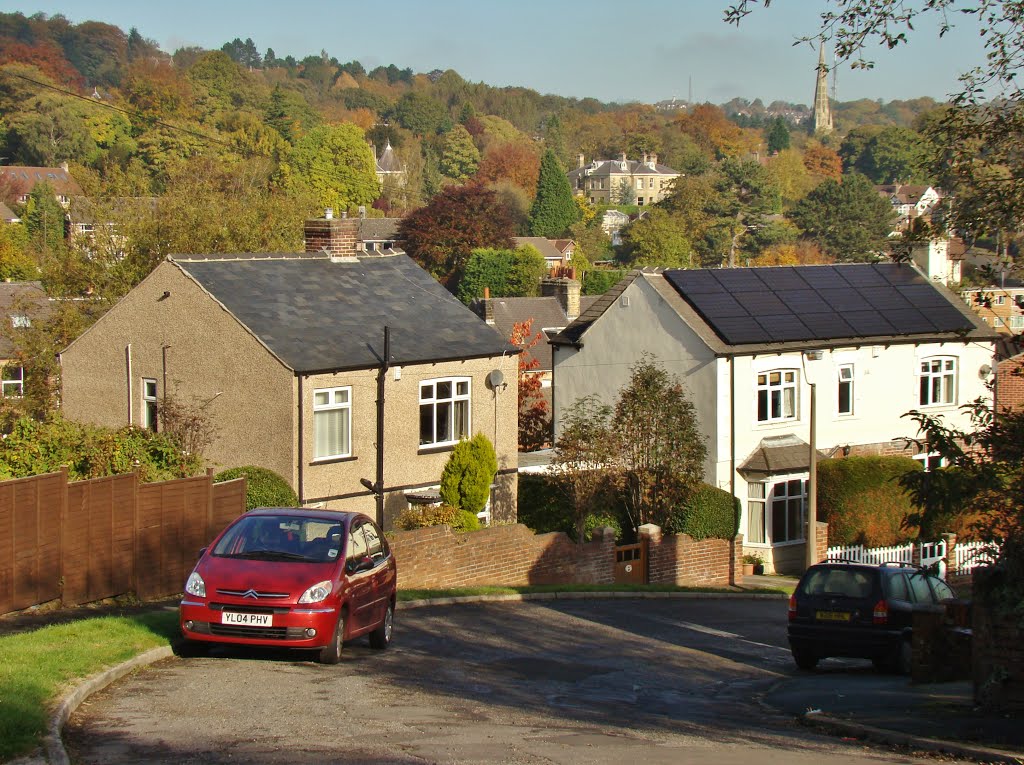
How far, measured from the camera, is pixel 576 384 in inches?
1564

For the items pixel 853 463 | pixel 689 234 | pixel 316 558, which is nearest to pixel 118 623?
pixel 316 558

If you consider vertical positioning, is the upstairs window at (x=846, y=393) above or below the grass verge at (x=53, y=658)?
above

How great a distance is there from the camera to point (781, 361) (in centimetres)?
3641

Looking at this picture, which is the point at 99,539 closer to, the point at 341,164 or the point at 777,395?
the point at 777,395

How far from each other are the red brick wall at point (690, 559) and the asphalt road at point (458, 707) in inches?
413

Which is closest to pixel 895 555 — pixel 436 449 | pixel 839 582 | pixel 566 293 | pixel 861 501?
pixel 861 501

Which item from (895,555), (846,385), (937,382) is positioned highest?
(937,382)

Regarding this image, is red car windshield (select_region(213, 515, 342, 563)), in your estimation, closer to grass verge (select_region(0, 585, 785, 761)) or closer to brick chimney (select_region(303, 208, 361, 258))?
grass verge (select_region(0, 585, 785, 761))

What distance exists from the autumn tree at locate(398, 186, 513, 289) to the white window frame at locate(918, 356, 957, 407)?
2924 inches

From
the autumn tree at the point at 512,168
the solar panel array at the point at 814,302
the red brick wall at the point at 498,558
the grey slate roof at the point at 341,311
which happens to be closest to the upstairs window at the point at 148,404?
the grey slate roof at the point at 341,311

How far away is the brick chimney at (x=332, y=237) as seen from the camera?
3453 cm

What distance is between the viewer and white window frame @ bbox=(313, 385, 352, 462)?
2905 cm

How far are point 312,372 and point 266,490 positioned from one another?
2993 millimetres

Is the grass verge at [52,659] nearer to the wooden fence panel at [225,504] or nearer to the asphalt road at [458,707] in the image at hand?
the asphalt road at [458,707]
